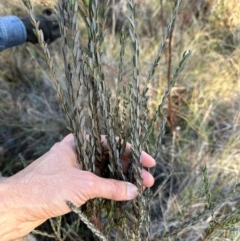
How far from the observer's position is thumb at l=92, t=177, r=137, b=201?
0.90 metres

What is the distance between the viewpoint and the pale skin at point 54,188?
90cm

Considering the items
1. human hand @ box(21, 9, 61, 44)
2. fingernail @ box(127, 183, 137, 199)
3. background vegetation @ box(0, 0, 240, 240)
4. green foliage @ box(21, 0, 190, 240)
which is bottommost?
background vegetation @ box(0, 0, 240, 240)

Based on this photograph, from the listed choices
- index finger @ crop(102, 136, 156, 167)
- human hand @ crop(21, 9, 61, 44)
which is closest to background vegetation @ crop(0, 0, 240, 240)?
human hand @ crop(21, 9, 61, 44)

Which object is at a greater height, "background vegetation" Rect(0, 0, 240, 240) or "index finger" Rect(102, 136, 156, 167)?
"index finger" Rect(102, 136, 156, 167)

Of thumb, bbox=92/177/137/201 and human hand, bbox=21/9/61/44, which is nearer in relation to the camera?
thumb, bbox=92/177/137/201

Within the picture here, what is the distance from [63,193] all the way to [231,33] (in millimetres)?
2001

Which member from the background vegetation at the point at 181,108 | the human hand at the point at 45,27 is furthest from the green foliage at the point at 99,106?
the human hand at the point at 45,27

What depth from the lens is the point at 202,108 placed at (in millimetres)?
2127

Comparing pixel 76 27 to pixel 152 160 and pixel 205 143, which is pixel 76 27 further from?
pixel 205 143

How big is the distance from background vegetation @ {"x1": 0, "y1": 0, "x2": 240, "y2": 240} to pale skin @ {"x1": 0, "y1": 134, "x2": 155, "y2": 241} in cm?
63

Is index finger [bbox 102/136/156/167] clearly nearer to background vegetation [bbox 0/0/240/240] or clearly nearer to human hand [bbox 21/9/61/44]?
background vegetation [bbox 0/0/240/240]

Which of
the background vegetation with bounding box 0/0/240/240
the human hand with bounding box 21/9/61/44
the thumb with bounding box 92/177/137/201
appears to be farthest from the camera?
the human hand with bounding box 21/9/61/44

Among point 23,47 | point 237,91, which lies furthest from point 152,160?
point 23,47

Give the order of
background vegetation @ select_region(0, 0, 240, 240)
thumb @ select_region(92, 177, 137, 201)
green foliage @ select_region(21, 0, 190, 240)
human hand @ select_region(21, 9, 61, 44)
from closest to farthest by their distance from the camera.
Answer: green foliage @ select_region(21, 0, 190, 240)
thumb @ select_region(92, 177, 137, 201)
background vegetation @ select_region(0, 0, 240, 240)
human hand @ select_region(21, 9, 61, 44)
